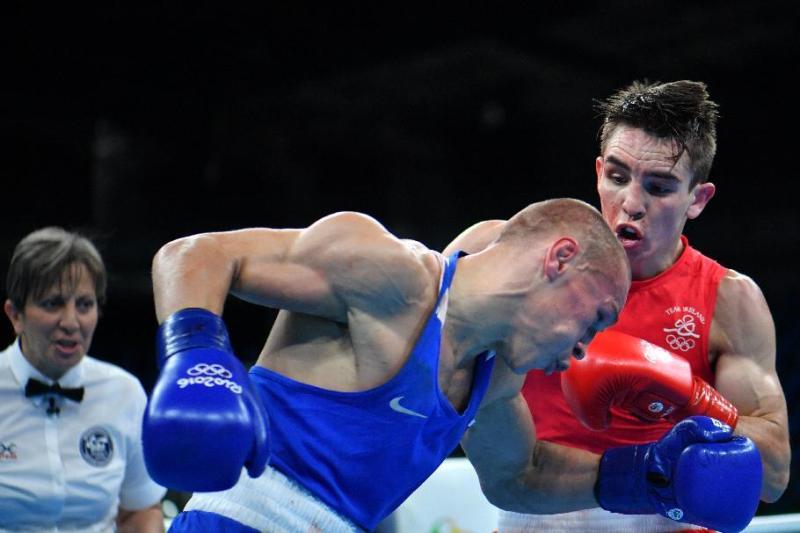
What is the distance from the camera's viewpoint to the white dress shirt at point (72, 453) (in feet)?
10.1

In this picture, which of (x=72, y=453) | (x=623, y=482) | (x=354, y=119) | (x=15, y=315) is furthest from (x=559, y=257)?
(x=354, y=119)

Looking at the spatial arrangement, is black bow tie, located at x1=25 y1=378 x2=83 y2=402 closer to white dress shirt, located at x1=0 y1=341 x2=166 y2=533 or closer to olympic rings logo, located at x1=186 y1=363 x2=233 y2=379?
white dress shirt, located at x1=0 y1=341 x2=166 y2=533

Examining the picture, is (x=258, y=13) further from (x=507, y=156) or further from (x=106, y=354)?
(x=106, y=354)

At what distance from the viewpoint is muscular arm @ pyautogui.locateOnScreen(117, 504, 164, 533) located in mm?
3369

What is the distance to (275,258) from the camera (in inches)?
69.9

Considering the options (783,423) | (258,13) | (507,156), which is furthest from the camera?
(507,156)

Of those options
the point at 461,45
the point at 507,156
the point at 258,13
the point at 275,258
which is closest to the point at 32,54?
Result: the point at 258,13

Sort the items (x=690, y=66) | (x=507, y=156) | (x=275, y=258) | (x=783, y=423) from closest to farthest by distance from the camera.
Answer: (x=275, y=258) < (x=783, y=423) < (x=690, y=66) < (x=507, y=156)

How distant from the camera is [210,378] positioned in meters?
1.50

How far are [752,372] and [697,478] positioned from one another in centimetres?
49

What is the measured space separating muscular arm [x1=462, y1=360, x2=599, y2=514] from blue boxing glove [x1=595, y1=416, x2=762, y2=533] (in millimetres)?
111

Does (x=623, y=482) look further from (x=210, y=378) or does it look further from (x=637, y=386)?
(x=210, y=378)

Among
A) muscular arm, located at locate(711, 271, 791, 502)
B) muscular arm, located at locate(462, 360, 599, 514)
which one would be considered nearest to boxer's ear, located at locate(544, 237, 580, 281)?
muscular arm, located at locate(462, 360, 599, 514)

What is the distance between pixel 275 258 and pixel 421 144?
8.62m
